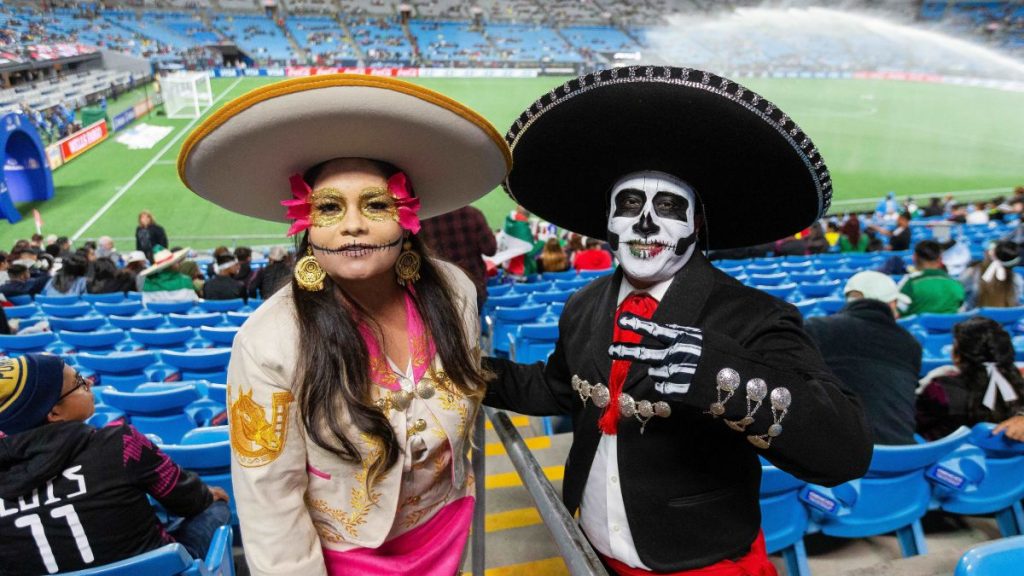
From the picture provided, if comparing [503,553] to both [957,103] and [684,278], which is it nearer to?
[684,278]

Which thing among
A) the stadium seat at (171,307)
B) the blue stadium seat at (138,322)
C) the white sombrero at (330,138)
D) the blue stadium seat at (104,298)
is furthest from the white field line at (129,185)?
the white sombrero at (330,138)

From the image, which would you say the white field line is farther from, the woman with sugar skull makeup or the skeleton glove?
the skeleton glove

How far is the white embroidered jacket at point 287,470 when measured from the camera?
50.8 inches

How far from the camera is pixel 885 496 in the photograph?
7.40 feet

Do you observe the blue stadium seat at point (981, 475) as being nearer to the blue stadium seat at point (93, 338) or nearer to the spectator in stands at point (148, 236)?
the blue stadium seat at point (93, 338)

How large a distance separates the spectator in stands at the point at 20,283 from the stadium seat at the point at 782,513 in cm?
808

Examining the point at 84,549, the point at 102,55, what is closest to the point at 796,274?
the point at 84,549

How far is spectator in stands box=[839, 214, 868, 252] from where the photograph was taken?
33.2 ft


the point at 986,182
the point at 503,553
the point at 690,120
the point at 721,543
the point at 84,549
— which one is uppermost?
the point at 690,120

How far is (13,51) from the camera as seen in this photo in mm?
26172

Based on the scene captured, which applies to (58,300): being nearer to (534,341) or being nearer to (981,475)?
(534,341)

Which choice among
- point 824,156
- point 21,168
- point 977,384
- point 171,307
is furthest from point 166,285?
point 824,156

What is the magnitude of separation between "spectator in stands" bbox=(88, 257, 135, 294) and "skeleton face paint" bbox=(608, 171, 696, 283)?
7.39 m

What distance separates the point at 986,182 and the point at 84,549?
2438cm
